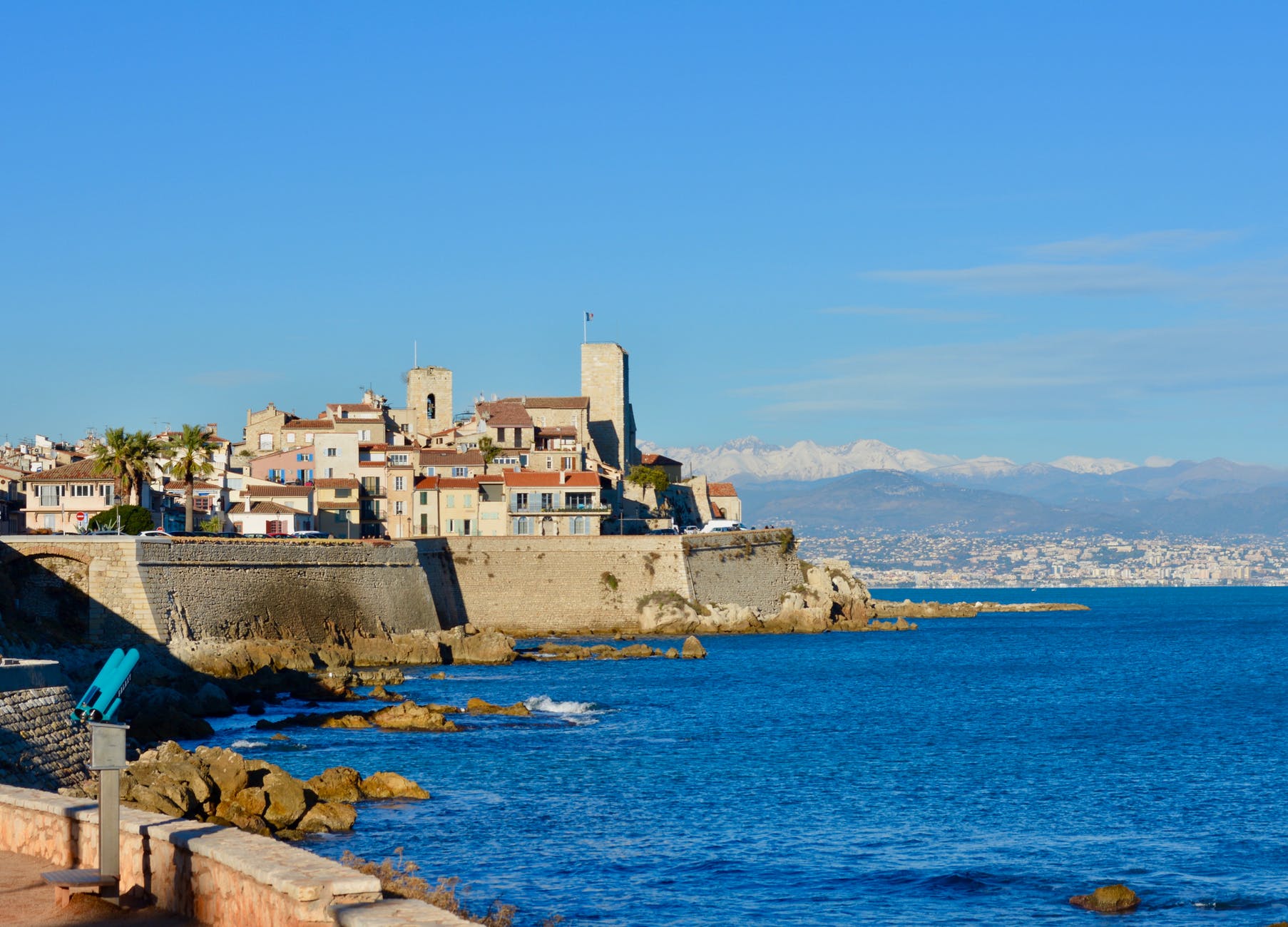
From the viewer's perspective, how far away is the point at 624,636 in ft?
287

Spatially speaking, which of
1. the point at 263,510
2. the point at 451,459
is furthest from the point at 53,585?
the point at 451,459

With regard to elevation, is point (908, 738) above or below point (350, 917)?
below

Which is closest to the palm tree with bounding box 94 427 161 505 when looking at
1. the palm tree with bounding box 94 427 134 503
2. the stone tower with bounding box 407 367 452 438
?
the palm tree with bounding box 94 427 134 503

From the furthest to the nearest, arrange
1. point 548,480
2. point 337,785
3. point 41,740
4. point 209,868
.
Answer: point 548,480
point 337,785
point 41,740
point 209,868

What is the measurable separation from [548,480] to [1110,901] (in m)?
70.0

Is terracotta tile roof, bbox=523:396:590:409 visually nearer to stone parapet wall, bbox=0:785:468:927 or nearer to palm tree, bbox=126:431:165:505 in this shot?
palm tree, bbox=126:431:165:505

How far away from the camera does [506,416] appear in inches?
4363

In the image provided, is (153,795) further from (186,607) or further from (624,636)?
(624,636)

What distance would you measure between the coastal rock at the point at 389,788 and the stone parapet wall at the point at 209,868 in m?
14.9

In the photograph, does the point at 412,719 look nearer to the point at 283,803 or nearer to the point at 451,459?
the point at 283,803

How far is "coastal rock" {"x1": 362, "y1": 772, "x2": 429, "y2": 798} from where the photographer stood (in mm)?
31656

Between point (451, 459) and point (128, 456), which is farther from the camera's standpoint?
point (451, 459)

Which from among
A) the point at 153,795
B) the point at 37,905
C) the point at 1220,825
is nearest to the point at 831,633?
the point at 1220,825

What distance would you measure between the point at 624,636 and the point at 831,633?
18.2 meters
